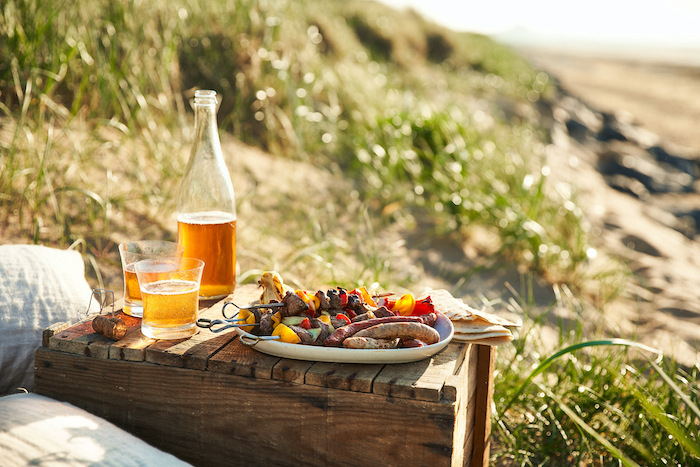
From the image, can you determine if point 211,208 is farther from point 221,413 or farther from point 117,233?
point 117,233

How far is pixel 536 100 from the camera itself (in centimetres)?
1606

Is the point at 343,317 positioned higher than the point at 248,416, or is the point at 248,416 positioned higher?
the point at 343,317

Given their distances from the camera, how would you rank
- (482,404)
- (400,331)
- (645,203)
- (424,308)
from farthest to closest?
(645,203), (482,404), (424,308), (400,331)

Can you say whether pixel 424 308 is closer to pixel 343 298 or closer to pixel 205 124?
pixel 343 298

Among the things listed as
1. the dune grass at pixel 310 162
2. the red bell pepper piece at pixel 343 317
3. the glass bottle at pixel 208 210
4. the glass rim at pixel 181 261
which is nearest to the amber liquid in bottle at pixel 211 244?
the glass bottle at pixel 208 210

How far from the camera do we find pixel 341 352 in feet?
4.74

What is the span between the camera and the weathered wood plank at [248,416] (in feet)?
4.58

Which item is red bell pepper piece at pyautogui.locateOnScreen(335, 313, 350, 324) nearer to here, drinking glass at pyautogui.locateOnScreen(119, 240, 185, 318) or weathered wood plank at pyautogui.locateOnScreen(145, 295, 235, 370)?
weathered wood plank at pyautogui.locateOnScreen(145, 295, 235, 370)

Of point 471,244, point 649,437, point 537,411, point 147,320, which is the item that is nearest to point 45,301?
point 147,320

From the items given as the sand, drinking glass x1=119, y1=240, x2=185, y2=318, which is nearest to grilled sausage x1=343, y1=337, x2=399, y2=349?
drinking glass x1=119, y1=240, x2=185, y2=318

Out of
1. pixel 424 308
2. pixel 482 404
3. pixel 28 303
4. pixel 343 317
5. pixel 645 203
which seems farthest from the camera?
pixel 645 203

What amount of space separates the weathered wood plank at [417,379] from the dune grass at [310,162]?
54 cm

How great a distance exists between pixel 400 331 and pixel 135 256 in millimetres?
789

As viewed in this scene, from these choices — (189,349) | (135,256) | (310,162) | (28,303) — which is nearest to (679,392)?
(189,349)
